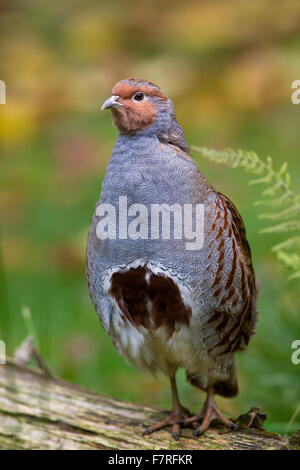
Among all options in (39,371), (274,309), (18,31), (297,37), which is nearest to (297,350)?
(274,309)

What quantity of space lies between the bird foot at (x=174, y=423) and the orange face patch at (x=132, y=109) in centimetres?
145

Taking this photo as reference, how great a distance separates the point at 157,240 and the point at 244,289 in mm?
535

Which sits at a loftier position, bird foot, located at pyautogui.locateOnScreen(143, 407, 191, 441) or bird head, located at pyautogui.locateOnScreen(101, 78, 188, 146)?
bird head, located at pyautogui.locateOnScreen(101, 78, 188, 146)

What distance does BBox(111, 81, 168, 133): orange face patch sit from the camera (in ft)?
11.0

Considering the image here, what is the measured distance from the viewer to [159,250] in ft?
10.8

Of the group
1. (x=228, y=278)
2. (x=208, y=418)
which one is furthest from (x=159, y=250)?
(x=208, y=418)

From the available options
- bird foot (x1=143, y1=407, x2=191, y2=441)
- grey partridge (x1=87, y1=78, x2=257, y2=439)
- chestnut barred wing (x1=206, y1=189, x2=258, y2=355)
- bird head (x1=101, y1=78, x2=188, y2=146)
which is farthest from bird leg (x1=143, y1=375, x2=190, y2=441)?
bird head (x1=101, y1=78, x2=188, y2=146)

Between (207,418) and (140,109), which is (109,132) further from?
(207,418)

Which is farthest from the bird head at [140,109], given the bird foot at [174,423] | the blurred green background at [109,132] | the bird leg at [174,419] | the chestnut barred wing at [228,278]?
the bird foot at [174,423]

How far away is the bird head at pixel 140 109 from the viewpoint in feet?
11.0

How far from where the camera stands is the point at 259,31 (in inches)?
366

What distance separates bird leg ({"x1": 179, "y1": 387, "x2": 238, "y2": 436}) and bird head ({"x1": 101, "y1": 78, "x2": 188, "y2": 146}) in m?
1.39

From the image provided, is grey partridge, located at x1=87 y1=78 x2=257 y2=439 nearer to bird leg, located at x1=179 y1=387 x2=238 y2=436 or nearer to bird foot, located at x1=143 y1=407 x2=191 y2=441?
bird leg, located at x1=179 y1=387 x2=238 y2=436

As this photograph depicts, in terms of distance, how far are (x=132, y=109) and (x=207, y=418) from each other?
1570 mm
